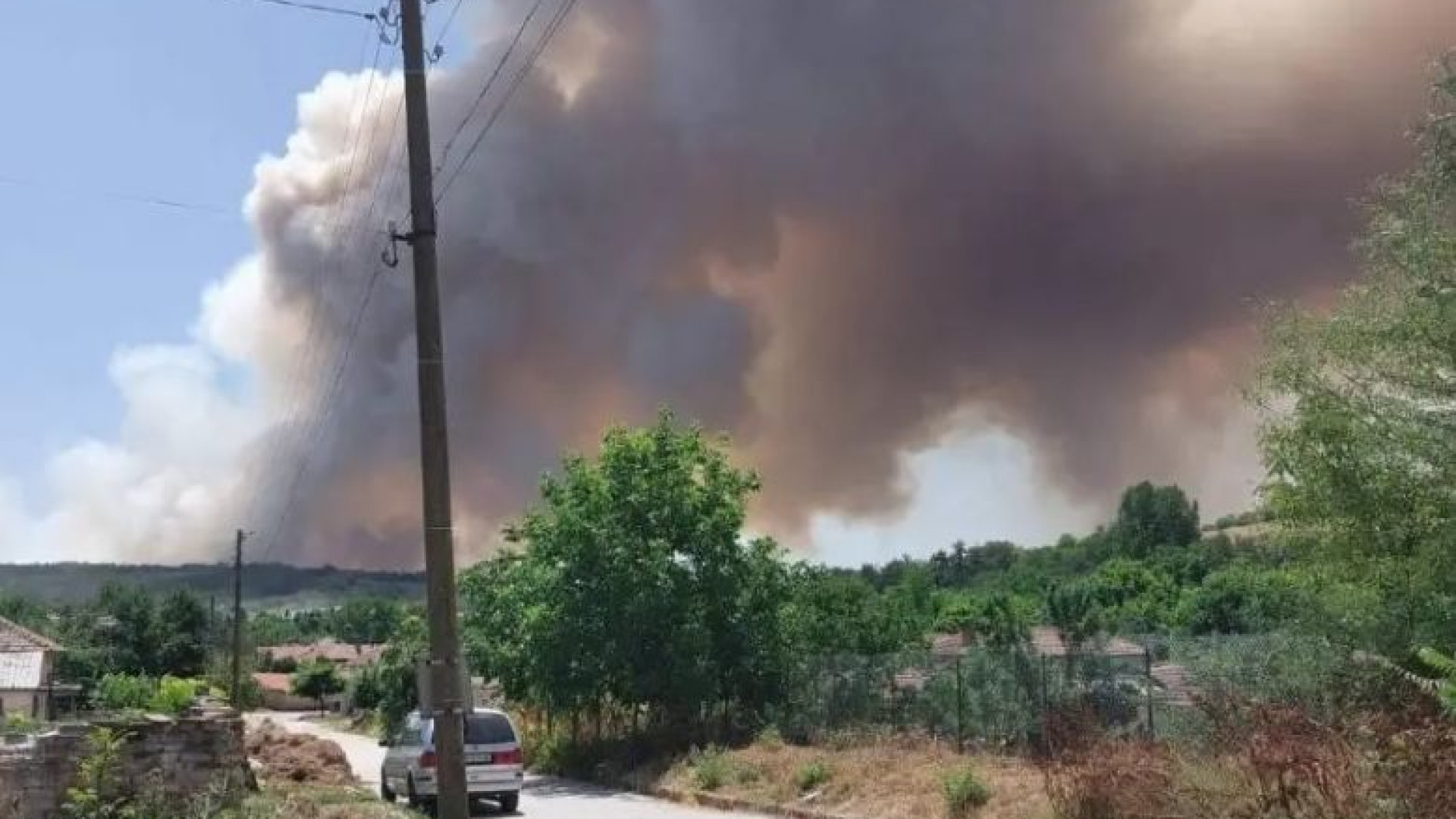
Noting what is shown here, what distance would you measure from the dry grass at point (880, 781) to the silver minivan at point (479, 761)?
419cm

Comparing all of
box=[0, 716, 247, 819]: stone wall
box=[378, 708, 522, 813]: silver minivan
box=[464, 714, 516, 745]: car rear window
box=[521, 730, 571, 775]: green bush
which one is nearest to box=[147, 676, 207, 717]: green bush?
box=[0, 716, 247, 819]: stone wall

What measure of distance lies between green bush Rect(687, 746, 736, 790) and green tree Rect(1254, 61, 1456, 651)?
11210 millimetres

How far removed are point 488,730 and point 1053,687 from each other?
10101 millimetres

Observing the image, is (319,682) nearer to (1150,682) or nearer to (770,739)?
(770,739)

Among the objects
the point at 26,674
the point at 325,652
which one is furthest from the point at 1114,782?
the point at 325,652

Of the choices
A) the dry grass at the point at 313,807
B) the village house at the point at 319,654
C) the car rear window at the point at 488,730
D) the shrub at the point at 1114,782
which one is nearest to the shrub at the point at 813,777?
the car rear window at the point at 488,730

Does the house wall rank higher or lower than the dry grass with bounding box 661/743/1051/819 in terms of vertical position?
higher

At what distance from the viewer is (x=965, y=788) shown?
1898 cm

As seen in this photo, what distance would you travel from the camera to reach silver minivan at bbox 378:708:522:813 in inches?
903

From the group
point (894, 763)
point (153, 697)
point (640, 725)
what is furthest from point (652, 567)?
point (153, 697)

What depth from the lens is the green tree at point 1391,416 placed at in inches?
782

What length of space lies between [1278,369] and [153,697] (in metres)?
19.6

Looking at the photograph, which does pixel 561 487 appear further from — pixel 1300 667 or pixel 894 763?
pixel 1300 667

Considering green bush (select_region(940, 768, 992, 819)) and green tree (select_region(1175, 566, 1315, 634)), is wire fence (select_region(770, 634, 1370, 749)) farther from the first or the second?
green tree (select_region(1175, 566, 1315, 634))
